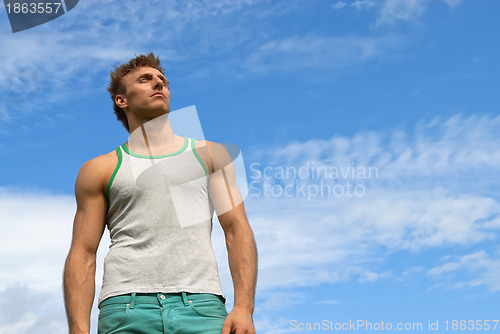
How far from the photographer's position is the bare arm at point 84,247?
211 inches

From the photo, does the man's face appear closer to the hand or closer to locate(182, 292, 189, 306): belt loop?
locate(182, 292, 189, 306): belt loop

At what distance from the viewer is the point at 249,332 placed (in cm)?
504

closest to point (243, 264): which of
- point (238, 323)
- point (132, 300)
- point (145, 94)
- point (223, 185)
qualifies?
point (238, 323)

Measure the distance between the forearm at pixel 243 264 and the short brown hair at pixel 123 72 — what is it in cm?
176

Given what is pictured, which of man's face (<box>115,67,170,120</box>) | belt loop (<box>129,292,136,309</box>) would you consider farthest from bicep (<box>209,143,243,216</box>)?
belt loop (<box>129,292,136,309</box>)

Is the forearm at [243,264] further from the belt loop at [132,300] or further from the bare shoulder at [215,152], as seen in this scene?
the belt loop at [132,300]

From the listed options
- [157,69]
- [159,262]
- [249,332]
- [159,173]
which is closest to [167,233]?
[159,262]

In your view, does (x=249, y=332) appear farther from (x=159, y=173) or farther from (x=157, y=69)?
(x=157, y=69)

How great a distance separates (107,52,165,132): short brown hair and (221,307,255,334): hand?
236 centimetres

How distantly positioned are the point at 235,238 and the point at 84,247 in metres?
1.44

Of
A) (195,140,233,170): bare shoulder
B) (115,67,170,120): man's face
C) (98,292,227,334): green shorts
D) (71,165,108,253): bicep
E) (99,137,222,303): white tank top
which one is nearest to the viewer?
(98,292,227,334): green shorts

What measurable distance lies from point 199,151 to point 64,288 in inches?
71.3

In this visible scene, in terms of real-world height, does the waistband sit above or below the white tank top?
below

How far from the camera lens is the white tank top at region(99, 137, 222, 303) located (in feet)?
16.9
